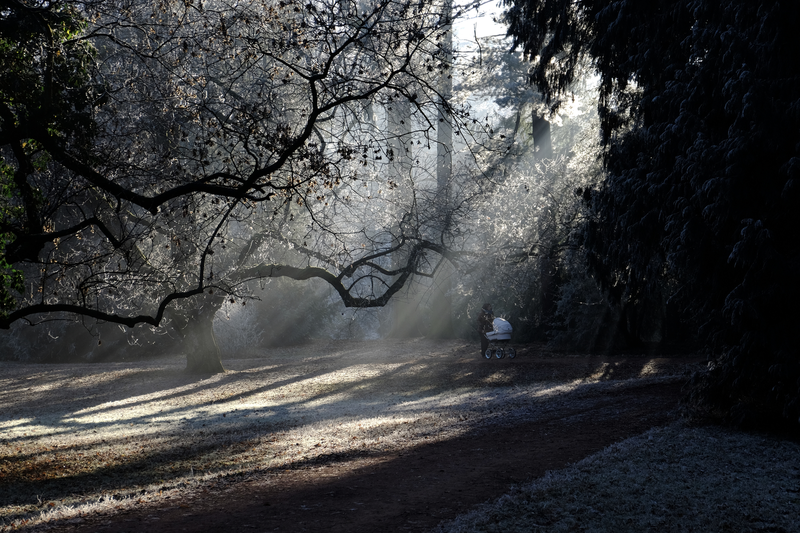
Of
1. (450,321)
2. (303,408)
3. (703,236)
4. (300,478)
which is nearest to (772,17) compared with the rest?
(703,236)

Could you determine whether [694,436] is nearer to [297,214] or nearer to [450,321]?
[297,214]

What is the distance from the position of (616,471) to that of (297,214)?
15.2 meters

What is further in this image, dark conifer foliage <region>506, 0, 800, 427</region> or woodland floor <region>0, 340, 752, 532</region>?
dark conifer foliage <region>506, 0, 800, 427</region>

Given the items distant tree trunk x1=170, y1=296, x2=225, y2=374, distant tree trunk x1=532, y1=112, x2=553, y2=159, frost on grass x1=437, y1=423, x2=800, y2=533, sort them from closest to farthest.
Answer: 1. frost on grass x1=437, y1=423, x2=800, y2=533
2. distant tree trunk x1=170, y1=296, x2=225, y2=374
3. distant tree trunk x1=532, y1=112, x2=553, y2=159

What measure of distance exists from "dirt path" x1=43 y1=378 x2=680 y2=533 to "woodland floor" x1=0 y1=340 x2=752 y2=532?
3 centimetres

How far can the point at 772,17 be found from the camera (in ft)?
24.2

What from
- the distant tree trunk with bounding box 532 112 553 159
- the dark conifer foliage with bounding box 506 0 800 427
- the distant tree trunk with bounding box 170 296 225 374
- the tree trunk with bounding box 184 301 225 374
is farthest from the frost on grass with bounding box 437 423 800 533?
the distant tree trunk with bounding box 532 112 553 159

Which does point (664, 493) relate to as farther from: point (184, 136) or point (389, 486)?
point (184, 136)

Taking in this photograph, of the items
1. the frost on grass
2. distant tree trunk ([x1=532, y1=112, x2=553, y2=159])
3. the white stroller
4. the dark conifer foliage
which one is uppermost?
distant tree trunk ([x1=532, y1=112, x2=553, y2=159])

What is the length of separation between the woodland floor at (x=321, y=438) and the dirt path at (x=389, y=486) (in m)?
0.03

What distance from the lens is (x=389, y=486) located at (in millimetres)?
6457

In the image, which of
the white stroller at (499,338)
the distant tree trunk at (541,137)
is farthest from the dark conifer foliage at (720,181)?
the distant tree trunk at (541,137)

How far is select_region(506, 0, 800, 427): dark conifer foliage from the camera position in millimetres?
7457

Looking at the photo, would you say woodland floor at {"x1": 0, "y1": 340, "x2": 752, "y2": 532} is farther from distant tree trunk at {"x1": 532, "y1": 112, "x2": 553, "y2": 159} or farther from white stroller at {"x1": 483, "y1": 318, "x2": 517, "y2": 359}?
distant tree trunk at {"x1": 532, "y1": 112, "x2": 553, "y2": 159}
